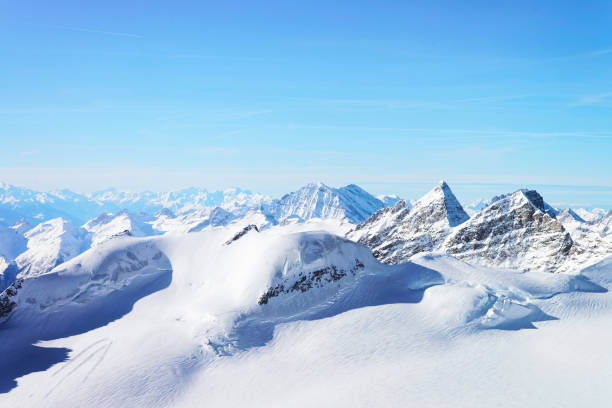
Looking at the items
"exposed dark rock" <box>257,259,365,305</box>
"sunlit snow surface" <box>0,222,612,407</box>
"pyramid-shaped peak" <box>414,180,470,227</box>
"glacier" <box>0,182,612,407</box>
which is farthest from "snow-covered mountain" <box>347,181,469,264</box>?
"exposed dark rock" <box>257,259,365,305</box>

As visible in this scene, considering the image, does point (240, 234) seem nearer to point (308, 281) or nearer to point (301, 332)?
point (308, 281)

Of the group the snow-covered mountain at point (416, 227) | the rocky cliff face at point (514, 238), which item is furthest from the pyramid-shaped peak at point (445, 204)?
the rocky cliff face at point (514, 238)

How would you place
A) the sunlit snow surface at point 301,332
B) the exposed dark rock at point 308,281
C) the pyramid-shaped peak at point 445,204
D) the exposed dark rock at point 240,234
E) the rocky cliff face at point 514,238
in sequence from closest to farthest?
the sunlit snow surface at point 301,332, the exposed dark rock at point 308,281, the exposed dark rock at point 240,234, the rocky cliff face at point 514,238, the pyramid-shaped peak at point 445,204

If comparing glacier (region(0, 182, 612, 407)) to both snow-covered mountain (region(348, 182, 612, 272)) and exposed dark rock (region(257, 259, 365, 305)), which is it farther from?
snow-covered mountain (region(348, 182, 612, 272))

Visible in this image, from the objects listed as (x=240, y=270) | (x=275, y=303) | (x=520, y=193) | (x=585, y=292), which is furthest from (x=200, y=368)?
(x=520, y=193)

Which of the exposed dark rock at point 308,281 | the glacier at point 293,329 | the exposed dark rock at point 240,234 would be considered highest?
the exposed dark rock at point 240,234

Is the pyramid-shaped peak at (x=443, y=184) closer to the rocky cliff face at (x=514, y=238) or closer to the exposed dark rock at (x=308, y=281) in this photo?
the rocky cliff face at (x=514, y=238)
